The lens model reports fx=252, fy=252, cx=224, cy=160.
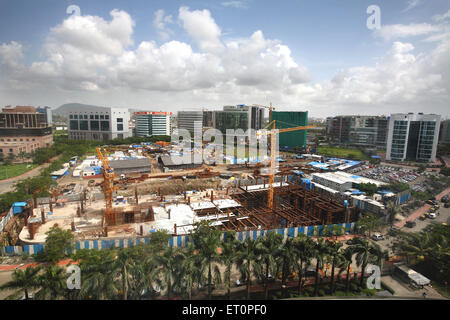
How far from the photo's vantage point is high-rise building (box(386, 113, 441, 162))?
24.1 metres

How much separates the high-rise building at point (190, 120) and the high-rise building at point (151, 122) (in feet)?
22.4

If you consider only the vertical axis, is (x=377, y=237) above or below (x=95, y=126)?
below

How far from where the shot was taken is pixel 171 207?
11953 millimetres

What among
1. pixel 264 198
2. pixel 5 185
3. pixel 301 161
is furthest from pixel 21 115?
pixel 301 161

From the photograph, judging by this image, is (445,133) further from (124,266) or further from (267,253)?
(124,266)

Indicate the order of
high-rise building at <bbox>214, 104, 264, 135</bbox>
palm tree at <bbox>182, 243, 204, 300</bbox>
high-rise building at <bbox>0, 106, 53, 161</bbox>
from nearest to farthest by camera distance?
1. palm tree at <bbox>182, 243, 204, 300</bbox>
2. high-rise building at <bbox>0, 106, 53, 161</bbox>
3. high-rise building at <bbox>214, 104, 264, 135</bbox>

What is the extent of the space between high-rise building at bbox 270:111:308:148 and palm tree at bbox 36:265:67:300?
32.5 metres

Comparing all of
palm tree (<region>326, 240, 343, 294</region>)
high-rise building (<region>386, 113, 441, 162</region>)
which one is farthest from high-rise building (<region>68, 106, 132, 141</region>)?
palm tree (<region>326, 240, 343, 294</region>)

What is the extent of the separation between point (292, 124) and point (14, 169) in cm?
3061

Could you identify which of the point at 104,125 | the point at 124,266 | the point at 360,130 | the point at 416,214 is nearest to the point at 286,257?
the point at 124,266

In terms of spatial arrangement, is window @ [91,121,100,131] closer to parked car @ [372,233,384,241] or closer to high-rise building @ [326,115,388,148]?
high-rise building @ [326,115,388,148]

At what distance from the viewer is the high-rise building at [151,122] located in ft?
136

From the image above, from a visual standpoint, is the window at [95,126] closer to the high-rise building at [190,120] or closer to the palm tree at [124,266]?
the high-rise building at [190,120]

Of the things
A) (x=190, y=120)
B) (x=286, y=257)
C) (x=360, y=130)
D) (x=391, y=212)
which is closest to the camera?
(x=286, y=257)
